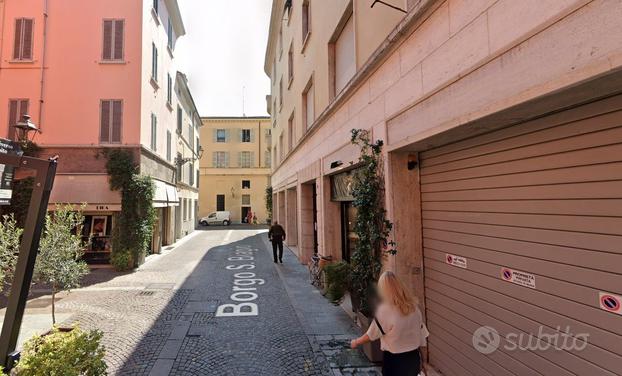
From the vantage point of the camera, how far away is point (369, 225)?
6.00m

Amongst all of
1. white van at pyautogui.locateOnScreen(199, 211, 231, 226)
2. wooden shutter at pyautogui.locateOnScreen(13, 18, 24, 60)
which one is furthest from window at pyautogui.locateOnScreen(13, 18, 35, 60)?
white van at pyautogui.locateOnScreen(199, 211, 231, 226)

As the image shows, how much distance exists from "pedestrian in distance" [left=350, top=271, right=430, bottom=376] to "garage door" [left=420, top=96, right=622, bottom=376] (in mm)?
961

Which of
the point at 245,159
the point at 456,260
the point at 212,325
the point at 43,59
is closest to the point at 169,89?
the point at 43,59

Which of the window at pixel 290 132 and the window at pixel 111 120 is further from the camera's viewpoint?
the window at pixel 290 132

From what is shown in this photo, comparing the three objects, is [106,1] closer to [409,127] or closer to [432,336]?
[409,127]

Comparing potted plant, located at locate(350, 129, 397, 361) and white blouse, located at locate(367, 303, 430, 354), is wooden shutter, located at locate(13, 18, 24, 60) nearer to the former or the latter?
potted plant, located at locate(350, 129, 397, 361)

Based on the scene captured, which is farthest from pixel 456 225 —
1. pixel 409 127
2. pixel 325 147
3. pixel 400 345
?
pixel 325 147

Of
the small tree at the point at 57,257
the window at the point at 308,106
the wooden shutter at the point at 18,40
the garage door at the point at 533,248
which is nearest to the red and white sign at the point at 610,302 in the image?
the garage door at the point at 533,248

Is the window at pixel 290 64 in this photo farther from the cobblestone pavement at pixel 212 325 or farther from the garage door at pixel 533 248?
the garage door at pixel 533 248

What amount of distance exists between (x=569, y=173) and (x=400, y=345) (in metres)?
2.22

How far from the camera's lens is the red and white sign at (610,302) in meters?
2.46

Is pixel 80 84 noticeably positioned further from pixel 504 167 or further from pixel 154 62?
pixel 504 167

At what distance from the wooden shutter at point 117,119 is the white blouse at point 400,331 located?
44.2ft

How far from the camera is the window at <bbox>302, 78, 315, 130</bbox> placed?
1233 cm
